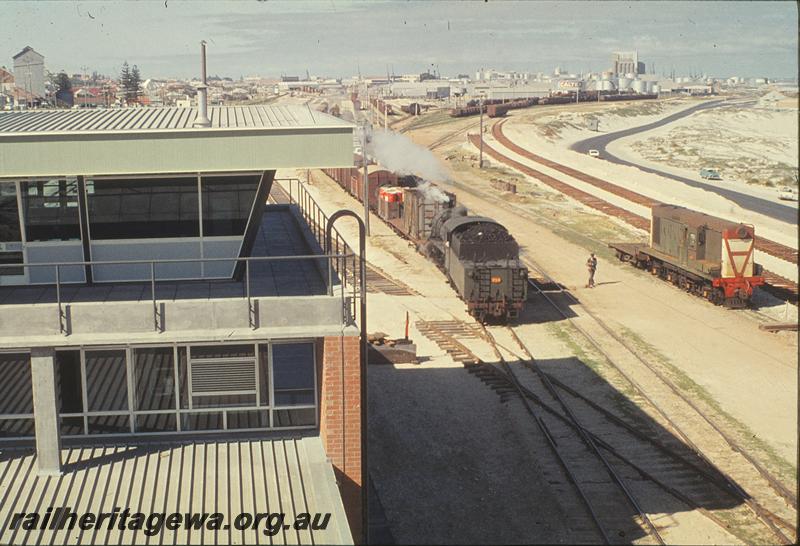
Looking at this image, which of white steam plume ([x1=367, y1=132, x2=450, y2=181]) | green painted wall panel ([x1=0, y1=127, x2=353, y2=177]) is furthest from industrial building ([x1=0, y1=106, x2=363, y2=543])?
white steam plume ([x1=367, y1=132, x2=450, y2=181])

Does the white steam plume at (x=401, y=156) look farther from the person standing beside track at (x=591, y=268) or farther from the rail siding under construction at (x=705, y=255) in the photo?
the rail siding under construction at (x=705, y=255)

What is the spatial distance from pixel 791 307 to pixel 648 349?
415 inches

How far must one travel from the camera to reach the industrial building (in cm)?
1535

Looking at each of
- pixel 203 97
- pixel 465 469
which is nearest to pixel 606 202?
pixel 465 469

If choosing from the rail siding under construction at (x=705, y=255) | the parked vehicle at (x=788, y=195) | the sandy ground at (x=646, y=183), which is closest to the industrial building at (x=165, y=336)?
the rail siding under construction at (x=705, y=255)

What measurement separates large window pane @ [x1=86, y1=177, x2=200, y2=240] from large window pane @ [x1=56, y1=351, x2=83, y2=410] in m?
2.57

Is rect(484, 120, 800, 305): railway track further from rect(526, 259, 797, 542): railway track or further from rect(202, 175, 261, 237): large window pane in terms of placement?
rect(202, 175, 261, 237): large window pane

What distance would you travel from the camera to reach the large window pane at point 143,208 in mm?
16938

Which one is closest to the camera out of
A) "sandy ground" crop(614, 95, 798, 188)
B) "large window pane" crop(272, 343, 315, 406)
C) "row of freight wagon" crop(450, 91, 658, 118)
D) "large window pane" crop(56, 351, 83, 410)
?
"large window pane" crop(56, 351, 83, 410)

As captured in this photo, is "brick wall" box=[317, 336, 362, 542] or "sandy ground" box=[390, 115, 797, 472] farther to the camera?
"sandy ground" box=[390, 115, 797, 472]

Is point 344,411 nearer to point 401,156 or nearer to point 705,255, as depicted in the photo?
point 705,255

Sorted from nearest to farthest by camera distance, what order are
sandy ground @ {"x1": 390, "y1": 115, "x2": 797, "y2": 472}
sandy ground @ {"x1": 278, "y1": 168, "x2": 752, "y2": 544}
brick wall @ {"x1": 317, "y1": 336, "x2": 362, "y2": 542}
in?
brick wall @ {"x1": 317, "y1": 336, "x2": 362, "y2": 542} < sandy ground @ {"x1": 278, "y1": 168, "x2": 752, "y2": 544} < sandy ground @ {"x1": 390, "y1": 115, "x2": 797, "y2": 472}

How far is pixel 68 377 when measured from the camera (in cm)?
1614

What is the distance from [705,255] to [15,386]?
104 feet
